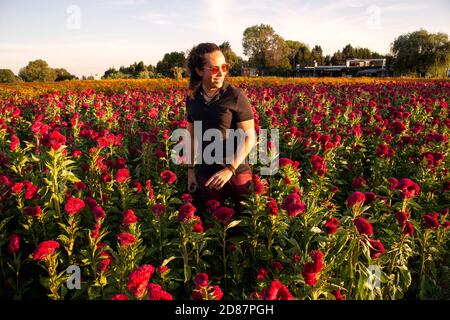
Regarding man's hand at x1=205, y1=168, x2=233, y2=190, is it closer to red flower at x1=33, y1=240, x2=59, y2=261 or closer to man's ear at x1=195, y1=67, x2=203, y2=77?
man's ear at x1=195, y1=67, x2=203, y2=77

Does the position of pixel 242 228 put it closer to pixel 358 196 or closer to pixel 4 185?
pixel 358 196

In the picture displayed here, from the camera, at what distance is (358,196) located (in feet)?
8.06

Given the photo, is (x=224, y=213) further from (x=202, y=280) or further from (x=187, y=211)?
(x=202, y=280)

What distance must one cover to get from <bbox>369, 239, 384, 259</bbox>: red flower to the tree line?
2784 millimetres

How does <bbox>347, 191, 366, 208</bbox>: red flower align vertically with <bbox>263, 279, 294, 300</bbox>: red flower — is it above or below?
above

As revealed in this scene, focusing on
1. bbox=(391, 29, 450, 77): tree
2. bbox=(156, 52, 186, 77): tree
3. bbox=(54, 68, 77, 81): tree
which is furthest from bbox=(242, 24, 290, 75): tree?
bbox=(54, 68, 77, 81): tree

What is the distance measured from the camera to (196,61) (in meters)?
3.39

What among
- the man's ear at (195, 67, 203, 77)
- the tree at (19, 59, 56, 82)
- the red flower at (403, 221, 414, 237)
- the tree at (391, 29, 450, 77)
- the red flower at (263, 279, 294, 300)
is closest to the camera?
the red flower at (263, 279, 294, 300)

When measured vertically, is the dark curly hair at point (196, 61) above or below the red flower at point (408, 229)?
above

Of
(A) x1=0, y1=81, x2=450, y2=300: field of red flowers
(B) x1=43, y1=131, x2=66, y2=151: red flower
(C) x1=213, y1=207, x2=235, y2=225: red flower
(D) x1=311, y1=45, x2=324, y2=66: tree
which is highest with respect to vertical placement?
(D) x1=311, y1=45, x2=324, y2=66: tree

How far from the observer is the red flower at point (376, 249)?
94.4 inches

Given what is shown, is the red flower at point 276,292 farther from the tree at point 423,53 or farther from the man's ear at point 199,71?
the tree at point 423,53

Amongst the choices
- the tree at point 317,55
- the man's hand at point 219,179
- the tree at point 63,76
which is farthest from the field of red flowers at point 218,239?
the tree at point 317,55

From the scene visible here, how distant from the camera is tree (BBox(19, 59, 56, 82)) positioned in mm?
71500
